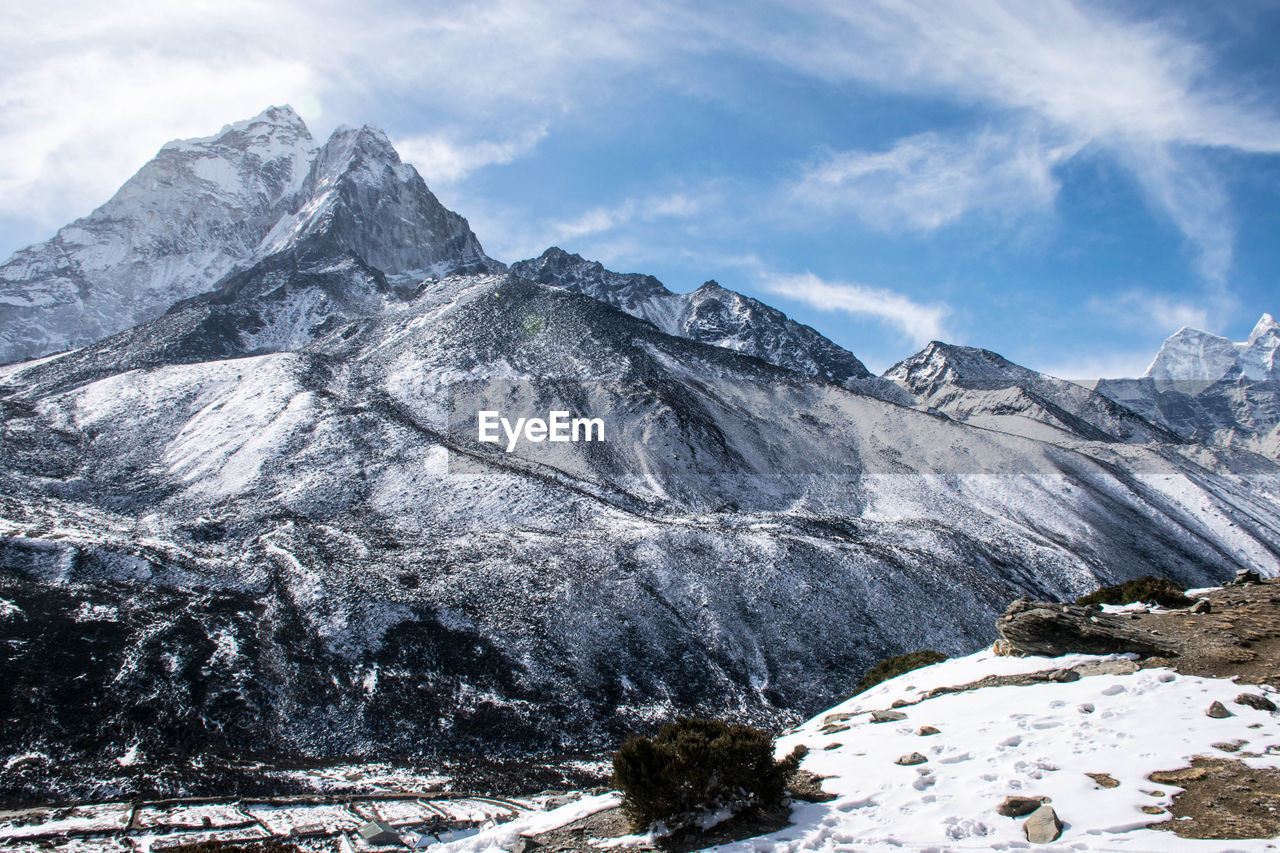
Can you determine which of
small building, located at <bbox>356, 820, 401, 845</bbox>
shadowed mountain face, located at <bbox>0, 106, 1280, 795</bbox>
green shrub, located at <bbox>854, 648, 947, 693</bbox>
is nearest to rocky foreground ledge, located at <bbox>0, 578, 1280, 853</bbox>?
small building, located at <bbox>356, 820, 401, 845</bbox>

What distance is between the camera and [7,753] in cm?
2509

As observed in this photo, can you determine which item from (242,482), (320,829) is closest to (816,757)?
(320,829)

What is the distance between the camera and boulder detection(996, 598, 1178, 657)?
15227 mm

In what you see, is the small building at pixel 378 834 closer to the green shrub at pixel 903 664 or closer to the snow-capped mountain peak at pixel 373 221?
the green shrub at pixel 903 664

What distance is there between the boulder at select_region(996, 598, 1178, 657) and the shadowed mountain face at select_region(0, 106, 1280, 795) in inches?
858

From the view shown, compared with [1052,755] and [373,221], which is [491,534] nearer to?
[1052,755]

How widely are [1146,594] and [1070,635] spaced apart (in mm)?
8280

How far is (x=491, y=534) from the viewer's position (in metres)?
52.2

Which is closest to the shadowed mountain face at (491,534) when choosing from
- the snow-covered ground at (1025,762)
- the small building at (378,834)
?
the small building at (378,834)

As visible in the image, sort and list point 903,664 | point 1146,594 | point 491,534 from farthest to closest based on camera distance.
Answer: point 491,534
point 903,664
point 1146,594

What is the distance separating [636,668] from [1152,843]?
1268 inches

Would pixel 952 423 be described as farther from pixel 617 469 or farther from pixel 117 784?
pixel 117 784

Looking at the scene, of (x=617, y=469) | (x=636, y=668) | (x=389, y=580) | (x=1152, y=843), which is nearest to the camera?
(x=1152, y=843)

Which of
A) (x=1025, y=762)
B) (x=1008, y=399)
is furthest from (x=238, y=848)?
(x=1008, y=399)
